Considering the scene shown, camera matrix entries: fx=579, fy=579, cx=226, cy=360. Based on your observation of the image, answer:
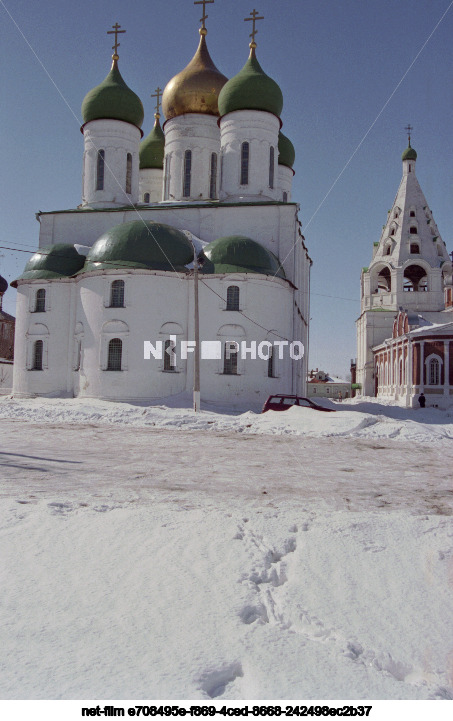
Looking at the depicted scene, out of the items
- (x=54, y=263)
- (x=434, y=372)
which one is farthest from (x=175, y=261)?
(x=434, y=372)

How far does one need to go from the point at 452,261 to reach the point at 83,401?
1439 inches

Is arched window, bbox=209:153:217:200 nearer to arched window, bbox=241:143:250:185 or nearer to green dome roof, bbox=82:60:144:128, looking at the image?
arched window, bbox=241:143:250:185

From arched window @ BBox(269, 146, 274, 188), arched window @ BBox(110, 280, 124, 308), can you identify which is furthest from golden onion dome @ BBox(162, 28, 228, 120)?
arched window @ BBox(110, 280, 124, 308)

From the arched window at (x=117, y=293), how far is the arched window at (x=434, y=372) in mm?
20147

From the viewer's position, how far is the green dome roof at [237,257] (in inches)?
997

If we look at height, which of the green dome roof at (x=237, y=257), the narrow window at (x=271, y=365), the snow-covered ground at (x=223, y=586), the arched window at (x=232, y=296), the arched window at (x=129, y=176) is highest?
the arched window at (x=129, y=176)

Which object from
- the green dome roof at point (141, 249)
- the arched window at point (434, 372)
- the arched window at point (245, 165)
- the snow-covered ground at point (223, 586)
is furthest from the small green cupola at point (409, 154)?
the snow-covered ground at point (223, 586)

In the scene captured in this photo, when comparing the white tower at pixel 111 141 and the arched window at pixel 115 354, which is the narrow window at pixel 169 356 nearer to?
the arched window at pixel 115 354

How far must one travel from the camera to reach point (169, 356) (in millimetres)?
25328

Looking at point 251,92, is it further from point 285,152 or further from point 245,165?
point 285,152

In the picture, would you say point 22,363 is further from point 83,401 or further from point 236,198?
point 236,198

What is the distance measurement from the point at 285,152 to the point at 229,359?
18.4 meters

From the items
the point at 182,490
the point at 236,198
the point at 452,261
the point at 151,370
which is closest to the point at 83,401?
the point at 151,370

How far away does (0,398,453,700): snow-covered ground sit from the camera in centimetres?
326
